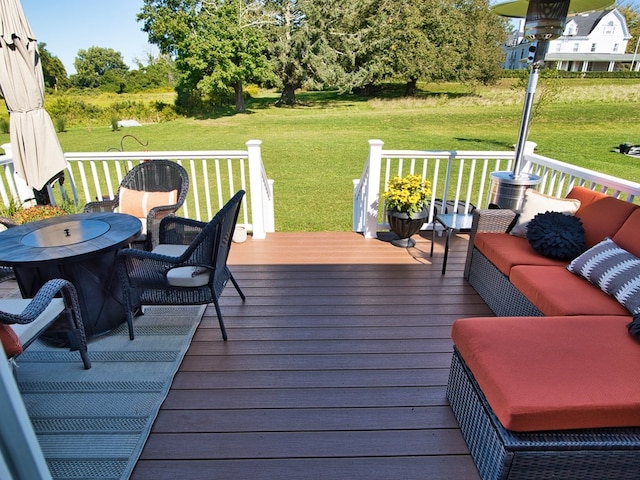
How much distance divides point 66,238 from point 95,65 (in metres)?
47.3

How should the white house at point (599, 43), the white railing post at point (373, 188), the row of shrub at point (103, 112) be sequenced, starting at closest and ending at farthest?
the white railing post at point (373, 188)
the row of shrub at point (103, 112)
the white house at point (599, 43)

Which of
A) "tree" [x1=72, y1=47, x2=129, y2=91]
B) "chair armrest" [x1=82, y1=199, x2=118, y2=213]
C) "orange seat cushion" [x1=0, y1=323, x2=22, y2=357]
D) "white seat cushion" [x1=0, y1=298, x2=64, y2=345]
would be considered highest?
"tree" [x1=72, y1=47, x2=129, y2=91]

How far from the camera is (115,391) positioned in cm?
204

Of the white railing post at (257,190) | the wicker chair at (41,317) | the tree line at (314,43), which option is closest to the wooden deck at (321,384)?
the wicker chair at (41,317)

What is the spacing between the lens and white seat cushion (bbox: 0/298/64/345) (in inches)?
71.2

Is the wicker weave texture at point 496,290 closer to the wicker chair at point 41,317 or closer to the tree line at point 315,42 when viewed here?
the wicker chair at point 41,317

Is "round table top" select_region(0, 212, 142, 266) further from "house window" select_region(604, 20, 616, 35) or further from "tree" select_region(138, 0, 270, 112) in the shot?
"house window" select_region(604, 20, 616, 35)

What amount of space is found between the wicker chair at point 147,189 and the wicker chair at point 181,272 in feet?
3.69

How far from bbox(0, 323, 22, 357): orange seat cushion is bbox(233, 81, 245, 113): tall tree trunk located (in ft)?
70.0

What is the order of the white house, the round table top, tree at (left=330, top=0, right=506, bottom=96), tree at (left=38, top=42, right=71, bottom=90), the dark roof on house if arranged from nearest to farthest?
the round table top → tree at (left=330, top=0, right=506, bottom=96) → tree at (left=38, top=42, right=71, bottom=90) → the white house → the dark roof on house

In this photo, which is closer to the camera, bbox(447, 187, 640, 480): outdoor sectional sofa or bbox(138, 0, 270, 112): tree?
bbox(447, 187, 640, 480): outdoor sectional sofa

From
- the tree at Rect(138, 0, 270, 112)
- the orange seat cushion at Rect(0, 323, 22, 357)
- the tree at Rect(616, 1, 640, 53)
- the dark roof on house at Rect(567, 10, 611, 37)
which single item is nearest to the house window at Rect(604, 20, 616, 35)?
the dark roof on house at Rect(567, 10, 611, 37)

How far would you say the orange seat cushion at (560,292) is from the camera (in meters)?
2.04

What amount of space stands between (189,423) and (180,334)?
797mm
